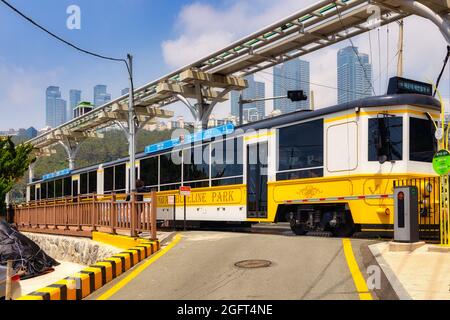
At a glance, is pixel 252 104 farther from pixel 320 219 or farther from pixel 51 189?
pixel 320 219

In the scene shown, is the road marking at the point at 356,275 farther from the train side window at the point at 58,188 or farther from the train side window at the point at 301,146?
the train side window at the point at 58,188

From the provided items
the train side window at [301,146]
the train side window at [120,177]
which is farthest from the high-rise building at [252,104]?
the train side window at [301,146]

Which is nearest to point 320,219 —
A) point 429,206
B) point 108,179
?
point 429,206

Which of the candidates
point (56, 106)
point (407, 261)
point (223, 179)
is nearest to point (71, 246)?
point (223, 179)

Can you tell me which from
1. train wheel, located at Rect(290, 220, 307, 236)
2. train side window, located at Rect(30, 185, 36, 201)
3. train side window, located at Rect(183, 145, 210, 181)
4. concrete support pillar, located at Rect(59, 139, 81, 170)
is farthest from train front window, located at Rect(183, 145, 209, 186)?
concrete support pillar, located at Rect(59, 139, 81, 170)

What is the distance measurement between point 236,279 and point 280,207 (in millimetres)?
6103

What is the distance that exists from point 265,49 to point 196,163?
20.2ft

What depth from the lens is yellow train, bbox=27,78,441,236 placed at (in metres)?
11.3

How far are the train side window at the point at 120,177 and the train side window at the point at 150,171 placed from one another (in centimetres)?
185

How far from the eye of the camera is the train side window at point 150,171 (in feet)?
66.6

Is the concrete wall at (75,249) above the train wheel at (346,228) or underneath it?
underneath

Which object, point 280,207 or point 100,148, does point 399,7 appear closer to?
point 280,207

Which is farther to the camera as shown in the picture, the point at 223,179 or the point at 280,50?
the point at 280,50

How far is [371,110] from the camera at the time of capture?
1158 centimetres
